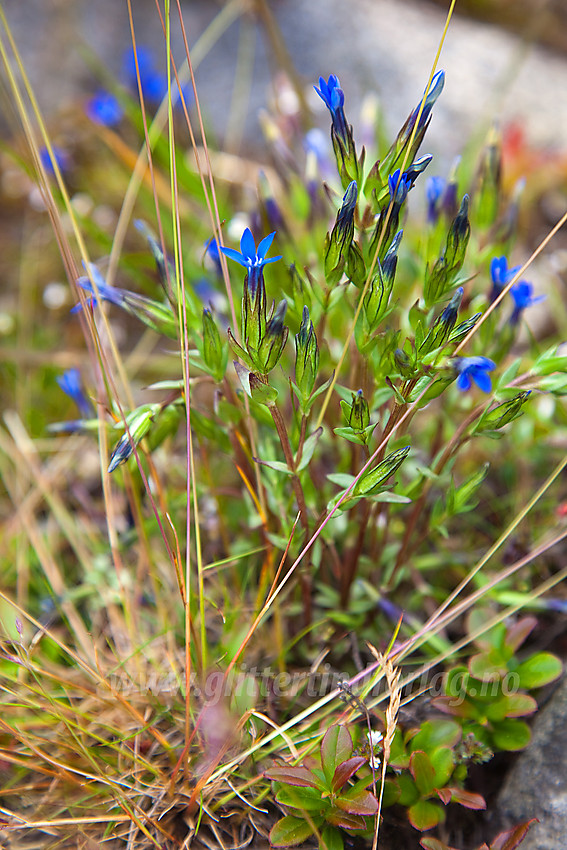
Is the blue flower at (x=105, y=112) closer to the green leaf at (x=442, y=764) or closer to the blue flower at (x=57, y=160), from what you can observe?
the blue flower at (x=57, y=160)

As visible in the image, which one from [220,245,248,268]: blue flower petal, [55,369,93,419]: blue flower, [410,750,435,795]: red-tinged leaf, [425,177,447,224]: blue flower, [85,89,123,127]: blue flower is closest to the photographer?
[220,245,248,268]: blue flower petal

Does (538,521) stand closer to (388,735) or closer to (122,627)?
(388,735)

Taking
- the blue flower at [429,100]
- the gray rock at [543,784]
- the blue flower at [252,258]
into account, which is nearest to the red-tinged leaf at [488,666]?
the gray rock at [543,784]

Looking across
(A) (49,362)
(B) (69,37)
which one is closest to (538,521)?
(A) (49,362)

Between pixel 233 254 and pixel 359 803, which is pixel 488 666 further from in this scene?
pixel 233 254

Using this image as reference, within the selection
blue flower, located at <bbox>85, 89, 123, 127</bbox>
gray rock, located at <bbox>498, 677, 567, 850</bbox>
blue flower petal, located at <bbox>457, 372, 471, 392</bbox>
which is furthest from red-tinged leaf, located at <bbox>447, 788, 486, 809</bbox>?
blue flower, located at <bbox>85, 89, 123, 127</bbox>

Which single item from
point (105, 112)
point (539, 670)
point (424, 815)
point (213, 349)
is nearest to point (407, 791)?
point (424, 815)

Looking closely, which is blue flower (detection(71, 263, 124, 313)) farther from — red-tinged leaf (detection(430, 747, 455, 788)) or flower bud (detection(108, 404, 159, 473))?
red-tinged leaf (detection(430, 747, 455, 788))
